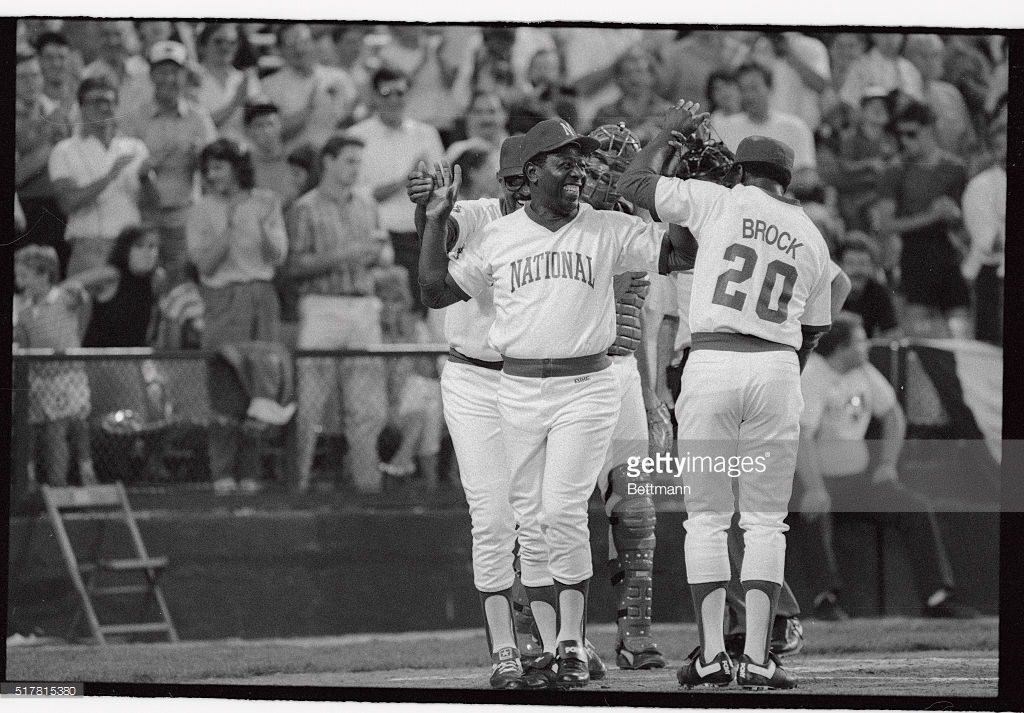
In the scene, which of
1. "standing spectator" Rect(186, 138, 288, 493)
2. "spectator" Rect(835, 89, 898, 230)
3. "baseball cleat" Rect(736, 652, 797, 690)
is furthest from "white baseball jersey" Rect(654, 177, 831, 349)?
"standing spectator" Rect(186, 138, 288, 493)

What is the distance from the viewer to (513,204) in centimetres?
604

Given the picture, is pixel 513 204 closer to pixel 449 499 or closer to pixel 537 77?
pixel 537 77

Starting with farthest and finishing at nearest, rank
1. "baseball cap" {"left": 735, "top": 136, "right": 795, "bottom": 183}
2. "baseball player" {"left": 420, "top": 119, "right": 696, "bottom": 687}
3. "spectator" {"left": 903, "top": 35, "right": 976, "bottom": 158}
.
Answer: "spectator" {"left": 903, "top": 35, "right": 976, "bottom": 158}, "baseball cap" {"left": 735, "top": 136, "right": 795, "bottom": 183}, "baseball player" {"left": 420, "top": 119, "right": 696, "bottom": 687}

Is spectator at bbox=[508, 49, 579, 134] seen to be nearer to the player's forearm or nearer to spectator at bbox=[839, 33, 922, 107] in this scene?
the player's forearm

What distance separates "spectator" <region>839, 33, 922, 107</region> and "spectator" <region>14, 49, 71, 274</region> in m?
3.55

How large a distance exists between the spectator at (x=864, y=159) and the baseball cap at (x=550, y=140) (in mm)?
1501

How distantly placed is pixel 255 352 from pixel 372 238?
0.76 m

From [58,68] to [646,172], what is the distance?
2737 mm

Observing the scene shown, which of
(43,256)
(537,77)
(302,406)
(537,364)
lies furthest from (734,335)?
(43,256)

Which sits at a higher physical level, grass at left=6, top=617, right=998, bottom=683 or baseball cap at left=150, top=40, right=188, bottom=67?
baseball cap at left=150, top=40, right=188, bottom=67

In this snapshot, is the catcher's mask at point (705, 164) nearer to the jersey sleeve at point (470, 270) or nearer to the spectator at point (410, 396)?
the jersey sleeve at point (470, 270)

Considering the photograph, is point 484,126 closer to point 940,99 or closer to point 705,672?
point 940,99

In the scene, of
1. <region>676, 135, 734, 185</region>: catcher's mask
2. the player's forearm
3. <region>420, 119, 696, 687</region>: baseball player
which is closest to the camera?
<region>420, 119, 696, 687</region>: baseball player

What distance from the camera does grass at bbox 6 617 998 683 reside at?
645 cm
